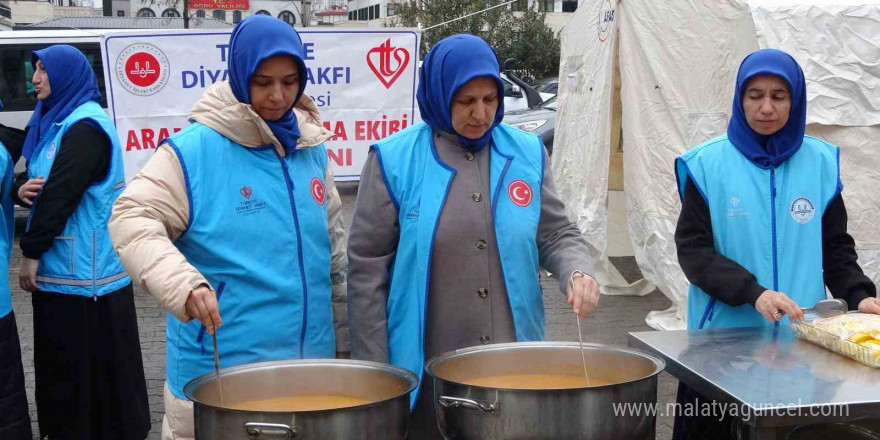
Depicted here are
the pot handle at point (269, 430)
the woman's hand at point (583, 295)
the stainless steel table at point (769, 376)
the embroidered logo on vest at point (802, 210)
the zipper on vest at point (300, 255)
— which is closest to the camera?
the pot handle at point (269, 430)

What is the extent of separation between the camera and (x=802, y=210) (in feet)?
9.74

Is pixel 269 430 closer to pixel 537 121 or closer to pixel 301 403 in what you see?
pixel 301 403

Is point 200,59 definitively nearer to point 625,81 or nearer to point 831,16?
point 625,81

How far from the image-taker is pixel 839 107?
236 inches

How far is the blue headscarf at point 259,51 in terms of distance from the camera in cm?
253

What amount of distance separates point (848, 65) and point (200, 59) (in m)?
4.05

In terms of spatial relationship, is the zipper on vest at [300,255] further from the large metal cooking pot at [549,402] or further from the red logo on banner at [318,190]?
the large metal cooking pot at [549,402]

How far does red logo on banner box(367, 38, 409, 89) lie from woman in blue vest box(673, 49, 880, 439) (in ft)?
10.2

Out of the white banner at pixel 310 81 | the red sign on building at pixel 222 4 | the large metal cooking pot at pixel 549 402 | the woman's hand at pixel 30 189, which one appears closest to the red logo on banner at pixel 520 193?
the large metal cooking pot at pixel 549 402

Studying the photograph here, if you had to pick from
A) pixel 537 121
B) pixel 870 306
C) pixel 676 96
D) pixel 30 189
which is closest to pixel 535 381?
pixel 870 306

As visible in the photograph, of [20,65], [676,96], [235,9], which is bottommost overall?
[676,96]

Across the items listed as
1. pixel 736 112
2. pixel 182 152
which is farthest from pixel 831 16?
pixel 182 152

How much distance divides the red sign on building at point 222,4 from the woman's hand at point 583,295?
34.3 metres

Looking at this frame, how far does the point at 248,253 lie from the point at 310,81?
356cm
